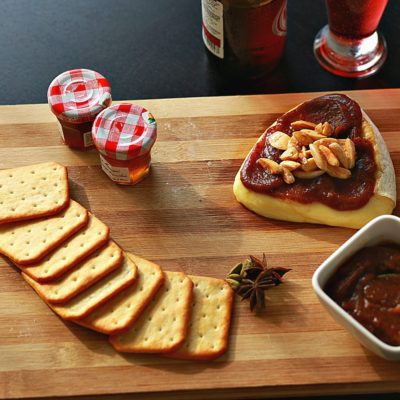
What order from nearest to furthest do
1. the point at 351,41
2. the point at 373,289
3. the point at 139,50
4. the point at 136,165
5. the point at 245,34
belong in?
1. the point at 373,289
2. the point at 136,165
3. the point at 245,34
4. the point at 351,41
5. the point at 139,50

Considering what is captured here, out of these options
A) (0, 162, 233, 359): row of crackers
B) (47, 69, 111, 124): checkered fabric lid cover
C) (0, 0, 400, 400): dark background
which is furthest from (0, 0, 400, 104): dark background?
(0, 162, 233, 359): row of crackers

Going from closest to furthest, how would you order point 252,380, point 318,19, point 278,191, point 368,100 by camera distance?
point 252,380 < point 278,191 < point 368,100 < point 318,19

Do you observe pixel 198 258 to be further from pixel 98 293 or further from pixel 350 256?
pixel 350 256

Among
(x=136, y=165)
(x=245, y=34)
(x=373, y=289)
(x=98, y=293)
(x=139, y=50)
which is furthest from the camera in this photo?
(x=139, y=50)

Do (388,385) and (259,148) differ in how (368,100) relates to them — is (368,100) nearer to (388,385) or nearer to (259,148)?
(259,148)

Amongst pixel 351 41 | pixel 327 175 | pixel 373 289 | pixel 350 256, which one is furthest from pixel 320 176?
pixel 351 41

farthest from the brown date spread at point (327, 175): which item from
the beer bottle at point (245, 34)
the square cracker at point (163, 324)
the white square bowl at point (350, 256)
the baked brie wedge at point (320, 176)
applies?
the square cracker at point (163, 324)

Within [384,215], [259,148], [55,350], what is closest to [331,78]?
[259,148]
